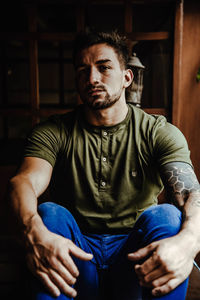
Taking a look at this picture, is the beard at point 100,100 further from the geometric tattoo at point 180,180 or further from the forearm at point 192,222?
the forearm at point 192,222

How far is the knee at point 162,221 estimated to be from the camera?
1.01 meters

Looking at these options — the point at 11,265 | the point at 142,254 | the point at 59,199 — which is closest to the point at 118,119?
the point at 59,199

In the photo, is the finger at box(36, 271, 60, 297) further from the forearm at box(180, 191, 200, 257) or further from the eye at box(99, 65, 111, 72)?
the eye at box(99, 65, 111, 72)

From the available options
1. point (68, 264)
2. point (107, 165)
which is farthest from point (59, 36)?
point (68, 264)

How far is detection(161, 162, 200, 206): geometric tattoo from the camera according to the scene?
1.20m

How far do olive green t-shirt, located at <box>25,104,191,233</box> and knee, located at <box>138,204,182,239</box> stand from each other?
1.02 ft

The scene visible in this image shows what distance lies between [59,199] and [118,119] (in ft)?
1.95

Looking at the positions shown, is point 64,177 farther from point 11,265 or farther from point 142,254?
point 11,265

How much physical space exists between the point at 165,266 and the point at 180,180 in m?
0.43

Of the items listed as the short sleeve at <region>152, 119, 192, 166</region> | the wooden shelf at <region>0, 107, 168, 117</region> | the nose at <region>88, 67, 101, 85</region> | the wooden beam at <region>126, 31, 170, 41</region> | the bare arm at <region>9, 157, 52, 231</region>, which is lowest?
the bare arm at <region>9, 157, 52, 231</region>

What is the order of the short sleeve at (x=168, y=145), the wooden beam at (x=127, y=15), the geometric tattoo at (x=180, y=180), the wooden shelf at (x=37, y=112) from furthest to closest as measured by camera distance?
1. the wooden shelf at (x=37, y=112)
2. the wooden beam at (x=127, y=15)
3. the short sleeve at (x=168, y=145)
4. the geometric tattoo at (x=180, y=180)

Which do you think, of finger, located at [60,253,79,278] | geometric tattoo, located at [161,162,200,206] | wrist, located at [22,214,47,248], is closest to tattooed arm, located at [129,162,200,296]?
geometric tattoo, located at [161,162,200,206]

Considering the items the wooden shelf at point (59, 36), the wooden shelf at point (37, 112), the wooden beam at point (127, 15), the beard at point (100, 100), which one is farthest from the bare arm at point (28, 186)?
the wooden beam at point (127, 15)

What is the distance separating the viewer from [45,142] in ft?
4.58
